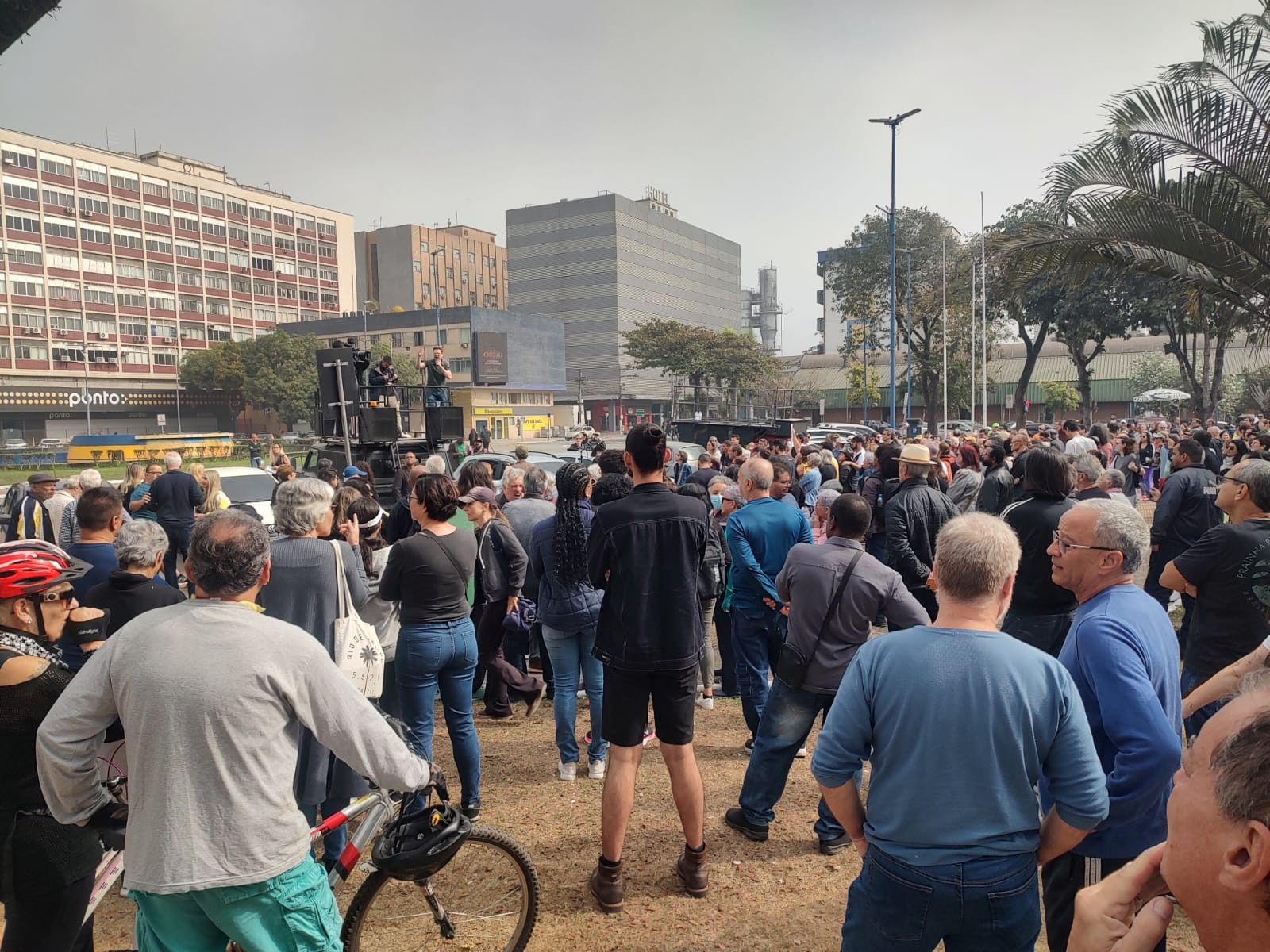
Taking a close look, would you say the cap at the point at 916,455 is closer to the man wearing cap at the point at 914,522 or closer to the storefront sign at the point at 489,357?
the man wearing cap at the point at 914,522

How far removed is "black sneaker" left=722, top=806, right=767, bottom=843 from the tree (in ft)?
203

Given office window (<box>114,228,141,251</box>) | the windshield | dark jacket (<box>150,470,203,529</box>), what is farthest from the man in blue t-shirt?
office window (<box>114,228,141,251</box>)

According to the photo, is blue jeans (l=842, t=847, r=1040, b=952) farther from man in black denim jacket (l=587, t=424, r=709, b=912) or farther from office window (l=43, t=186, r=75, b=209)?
office window (l=43, t=186, r=75, b=209)

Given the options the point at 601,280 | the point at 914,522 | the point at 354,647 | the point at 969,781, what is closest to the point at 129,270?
the point at 601,280

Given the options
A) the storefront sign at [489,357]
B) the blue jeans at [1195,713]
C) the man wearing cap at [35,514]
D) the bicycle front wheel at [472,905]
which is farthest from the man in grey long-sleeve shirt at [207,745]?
the storefront sign at [489,357]

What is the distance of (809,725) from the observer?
156 inches

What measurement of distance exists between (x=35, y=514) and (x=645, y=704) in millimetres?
7347

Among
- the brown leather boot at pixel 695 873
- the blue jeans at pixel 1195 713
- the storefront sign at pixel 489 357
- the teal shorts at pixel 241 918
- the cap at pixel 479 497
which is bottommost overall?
the brown leather boot at pixel 695 873

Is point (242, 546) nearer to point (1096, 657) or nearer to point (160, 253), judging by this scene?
point (1096, 657)

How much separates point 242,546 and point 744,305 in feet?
527

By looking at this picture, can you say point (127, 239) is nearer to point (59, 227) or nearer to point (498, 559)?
point (59, 227)

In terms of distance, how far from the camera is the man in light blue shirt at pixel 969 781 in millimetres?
2055

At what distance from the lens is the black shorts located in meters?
3.50

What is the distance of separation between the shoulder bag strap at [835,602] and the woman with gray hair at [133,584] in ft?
10.1
